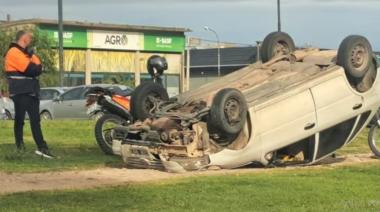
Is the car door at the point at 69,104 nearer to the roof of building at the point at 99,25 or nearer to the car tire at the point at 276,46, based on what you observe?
the car tire at the point at 276,46

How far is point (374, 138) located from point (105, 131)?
4634 mm

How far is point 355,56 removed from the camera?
11.1 m

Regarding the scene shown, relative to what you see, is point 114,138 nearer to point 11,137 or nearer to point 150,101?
point 150,101

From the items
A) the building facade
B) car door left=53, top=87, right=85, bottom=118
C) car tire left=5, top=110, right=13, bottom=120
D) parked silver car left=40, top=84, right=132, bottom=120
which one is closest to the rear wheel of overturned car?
parked silver car left=40, top=84, right=132, bottom=120

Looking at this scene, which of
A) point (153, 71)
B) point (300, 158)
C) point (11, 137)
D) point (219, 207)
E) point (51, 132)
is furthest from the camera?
point (51, 132)

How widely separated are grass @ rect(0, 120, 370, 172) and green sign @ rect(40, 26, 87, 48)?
110 feet

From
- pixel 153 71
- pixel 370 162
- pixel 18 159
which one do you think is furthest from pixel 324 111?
pixel 18 159

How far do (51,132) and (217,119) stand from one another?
787 centimetres

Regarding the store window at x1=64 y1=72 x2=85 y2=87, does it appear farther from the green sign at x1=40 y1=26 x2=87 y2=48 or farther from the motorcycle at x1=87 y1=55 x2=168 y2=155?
the motorcycle at x1=87 y1=55 x2=168 y2=155

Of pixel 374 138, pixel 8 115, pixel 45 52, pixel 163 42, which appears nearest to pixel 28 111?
pixel 374 138

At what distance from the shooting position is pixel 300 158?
449 inches

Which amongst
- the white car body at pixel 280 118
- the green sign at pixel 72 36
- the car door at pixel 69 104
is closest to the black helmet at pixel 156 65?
the white car body at pixel 280 118

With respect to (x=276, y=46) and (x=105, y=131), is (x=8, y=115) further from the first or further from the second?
(x=276, y=46)

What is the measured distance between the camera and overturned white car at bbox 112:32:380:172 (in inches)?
402
